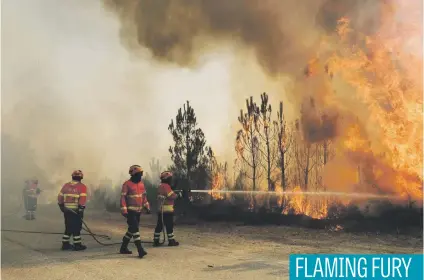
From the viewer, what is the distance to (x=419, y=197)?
19156mm

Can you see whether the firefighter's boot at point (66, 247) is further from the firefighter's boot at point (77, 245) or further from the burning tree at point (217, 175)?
the burning tree at point (217, 175)

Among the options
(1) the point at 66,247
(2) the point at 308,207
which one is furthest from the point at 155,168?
(1) the point at 66,247

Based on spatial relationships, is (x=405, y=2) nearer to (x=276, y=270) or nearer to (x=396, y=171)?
(x=396, y=171)

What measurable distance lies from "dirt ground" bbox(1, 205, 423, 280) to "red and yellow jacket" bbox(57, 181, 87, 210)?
1.21m

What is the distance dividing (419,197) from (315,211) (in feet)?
15.9

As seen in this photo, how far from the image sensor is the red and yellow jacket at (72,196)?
35.8 ft

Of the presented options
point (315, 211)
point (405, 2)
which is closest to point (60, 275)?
point (315, 211)

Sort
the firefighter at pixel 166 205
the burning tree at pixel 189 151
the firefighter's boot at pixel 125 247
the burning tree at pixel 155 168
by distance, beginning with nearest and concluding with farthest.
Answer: the firefighter's boot at pixel 125 247
the firefighter at pixel 166 205
the burning tree at pixel 189 151
the burning tree at pixel 155 168

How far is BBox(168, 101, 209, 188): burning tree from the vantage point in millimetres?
30062

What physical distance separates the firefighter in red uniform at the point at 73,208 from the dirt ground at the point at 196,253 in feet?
1.31

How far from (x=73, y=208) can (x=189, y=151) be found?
63.5ft

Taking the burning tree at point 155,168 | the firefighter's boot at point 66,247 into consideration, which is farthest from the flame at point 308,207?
the burning tree at point 155,168

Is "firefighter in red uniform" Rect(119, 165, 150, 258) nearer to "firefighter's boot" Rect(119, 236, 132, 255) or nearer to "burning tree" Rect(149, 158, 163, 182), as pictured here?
"firefighter's boot" Rect(119, 236, 132, 255)

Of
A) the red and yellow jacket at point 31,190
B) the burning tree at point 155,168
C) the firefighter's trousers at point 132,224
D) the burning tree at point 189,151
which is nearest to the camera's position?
the firefighter's trousers at point 132,224
